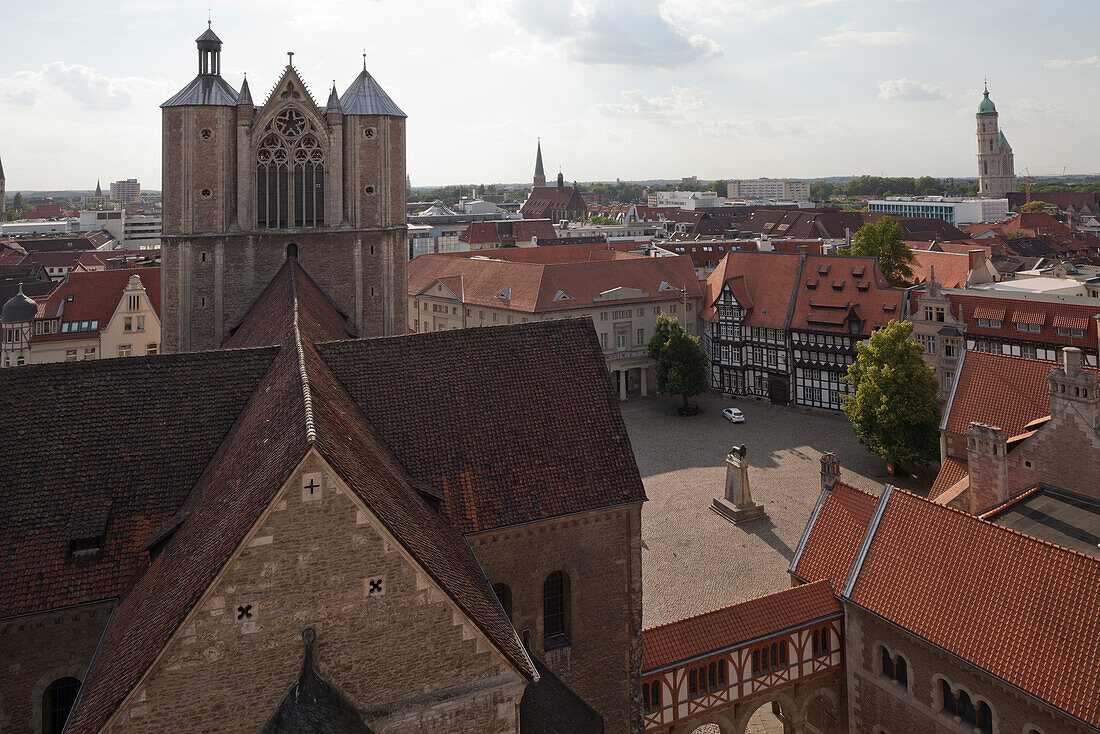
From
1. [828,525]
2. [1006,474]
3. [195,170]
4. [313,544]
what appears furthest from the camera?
[195,170]

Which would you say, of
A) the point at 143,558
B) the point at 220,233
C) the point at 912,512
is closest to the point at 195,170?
the point at 220,233

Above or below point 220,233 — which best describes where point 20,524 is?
below

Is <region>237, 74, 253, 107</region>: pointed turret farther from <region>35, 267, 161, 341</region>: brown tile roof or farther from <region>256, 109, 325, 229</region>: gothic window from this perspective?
<region>35, 267, 161, 341</region>: brown tile roof

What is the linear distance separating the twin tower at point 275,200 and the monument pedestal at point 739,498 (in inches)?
687

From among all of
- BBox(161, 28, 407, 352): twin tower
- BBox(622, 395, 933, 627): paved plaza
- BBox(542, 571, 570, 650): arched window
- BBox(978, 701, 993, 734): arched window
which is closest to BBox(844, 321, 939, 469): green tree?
BBox(622, 395, 933, 627): paved plaza

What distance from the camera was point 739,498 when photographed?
132ft

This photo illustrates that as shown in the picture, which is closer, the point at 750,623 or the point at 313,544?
the point at 313,544

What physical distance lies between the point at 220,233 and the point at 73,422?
70.3 ft

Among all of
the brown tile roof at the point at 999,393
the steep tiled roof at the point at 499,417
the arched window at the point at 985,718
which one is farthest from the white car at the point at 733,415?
the steep tiled roof at the point at 499,417

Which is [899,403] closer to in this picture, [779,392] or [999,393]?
[999,393]

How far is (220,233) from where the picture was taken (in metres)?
35.4

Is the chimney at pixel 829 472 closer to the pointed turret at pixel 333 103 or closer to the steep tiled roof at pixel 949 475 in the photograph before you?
the steep tiled roof at pixel 949 475

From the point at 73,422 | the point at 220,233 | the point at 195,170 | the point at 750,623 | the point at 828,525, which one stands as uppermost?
the point at 195,170

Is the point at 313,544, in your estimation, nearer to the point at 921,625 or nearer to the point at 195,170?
the point at 921,625
